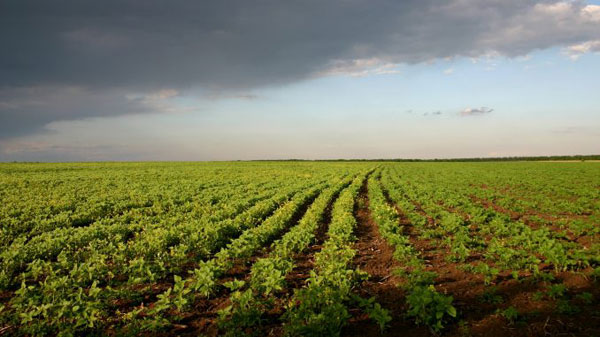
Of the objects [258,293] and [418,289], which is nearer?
[418,289]

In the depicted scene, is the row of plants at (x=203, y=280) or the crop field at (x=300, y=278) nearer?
the crop field at (x=300, y=278)

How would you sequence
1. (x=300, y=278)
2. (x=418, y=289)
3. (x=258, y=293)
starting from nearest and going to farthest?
1. (x=418, y=289)
2. (x=258, y=293)
3. (x=300, y=278)

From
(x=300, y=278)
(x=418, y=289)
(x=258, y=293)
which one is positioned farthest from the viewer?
(x=300, y=278)

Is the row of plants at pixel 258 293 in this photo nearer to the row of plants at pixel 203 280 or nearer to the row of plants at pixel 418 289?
the row of plants at pixel 203 280

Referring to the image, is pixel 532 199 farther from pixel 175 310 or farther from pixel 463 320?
pixel 175 310

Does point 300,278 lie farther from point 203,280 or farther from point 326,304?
point 203,280

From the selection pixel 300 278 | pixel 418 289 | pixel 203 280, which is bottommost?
pixel 300 278

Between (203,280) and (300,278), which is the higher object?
(203,280)

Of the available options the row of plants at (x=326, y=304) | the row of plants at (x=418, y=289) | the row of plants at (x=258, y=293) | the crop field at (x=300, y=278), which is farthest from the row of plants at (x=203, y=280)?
the row of plants at (x=418, y=289)

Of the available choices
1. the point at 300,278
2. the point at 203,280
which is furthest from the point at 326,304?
the point at 203,280

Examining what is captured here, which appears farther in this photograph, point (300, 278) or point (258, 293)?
point (300, 278)

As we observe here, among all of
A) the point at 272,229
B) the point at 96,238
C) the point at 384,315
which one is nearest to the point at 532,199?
the point at 272,229

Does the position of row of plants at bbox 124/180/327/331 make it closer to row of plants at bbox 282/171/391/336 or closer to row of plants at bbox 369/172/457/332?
row of plants at bbox 282/171/391/336

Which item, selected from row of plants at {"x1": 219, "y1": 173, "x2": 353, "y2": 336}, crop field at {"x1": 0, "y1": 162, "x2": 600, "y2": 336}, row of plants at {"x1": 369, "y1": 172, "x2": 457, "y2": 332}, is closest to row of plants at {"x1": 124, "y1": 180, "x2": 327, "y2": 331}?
crop field at {"x1": 0, "y1": 162, "x2": 600, "y2": 336}
